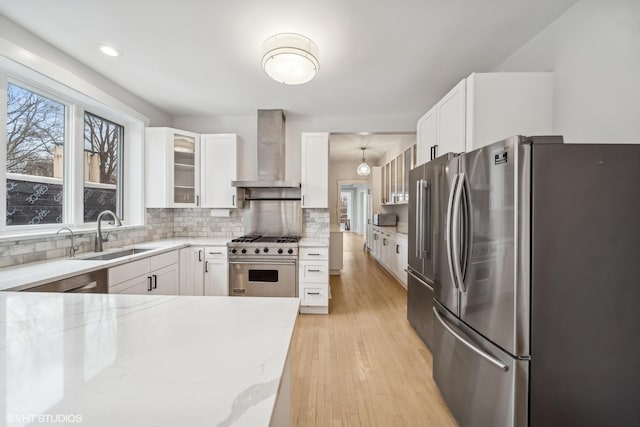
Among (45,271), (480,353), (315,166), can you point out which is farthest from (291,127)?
(480,353)

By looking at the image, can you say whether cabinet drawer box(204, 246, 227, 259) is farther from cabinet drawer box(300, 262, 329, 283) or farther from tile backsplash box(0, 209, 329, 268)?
cabinet drawer box(300, 262, 329, 283)

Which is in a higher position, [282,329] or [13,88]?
[13,88]

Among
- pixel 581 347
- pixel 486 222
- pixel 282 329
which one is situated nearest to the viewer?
pixel 282 329

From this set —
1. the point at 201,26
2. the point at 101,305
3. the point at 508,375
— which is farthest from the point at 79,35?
the point at 508,375

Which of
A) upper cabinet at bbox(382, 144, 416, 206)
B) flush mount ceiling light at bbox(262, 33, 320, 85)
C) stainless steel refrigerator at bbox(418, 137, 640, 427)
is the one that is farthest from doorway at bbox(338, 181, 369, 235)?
stainless steel refrigerator at bbox(418, 137, 640, 427)

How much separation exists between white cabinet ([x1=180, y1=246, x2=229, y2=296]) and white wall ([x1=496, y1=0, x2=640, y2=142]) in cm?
343

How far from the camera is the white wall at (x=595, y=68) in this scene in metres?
1.44

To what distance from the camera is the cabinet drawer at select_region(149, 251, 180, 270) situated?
8.43ft

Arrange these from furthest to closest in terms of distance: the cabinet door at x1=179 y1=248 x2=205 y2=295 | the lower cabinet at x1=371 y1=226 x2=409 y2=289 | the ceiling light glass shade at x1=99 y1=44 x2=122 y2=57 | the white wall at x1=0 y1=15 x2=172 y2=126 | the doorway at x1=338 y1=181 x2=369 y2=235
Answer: the doorway at x1=338 y1=181 x2=369 y2=235
the lower cabinet at x1=371 y1=226 x2=409 y2=289
the cabinet door at x1=179 y1=248 x2=205 y2=295
the ceiling light glass shade at x1=99 y1=44 x2=122 y2=57
the white wall at x1=0 y1=15 x2=172 y2=126

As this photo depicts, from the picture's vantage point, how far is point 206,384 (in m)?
0.56

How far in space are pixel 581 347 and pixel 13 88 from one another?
3992 millimetres

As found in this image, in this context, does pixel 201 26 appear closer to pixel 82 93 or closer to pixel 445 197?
pixel 82 93

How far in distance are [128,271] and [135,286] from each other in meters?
0.18

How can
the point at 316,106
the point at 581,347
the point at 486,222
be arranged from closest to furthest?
the point at 581,347
the point at 486,222
the point at 316,106
